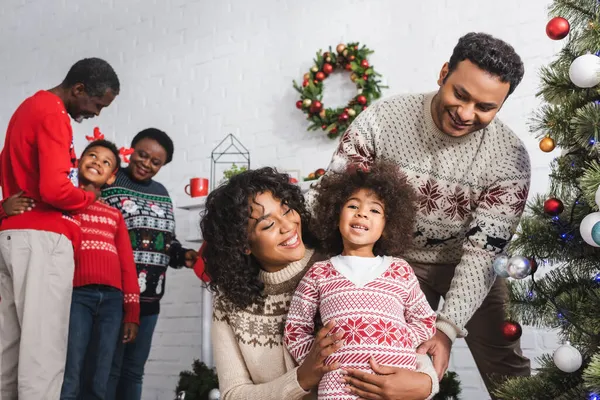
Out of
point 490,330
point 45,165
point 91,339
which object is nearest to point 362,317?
point 490,330

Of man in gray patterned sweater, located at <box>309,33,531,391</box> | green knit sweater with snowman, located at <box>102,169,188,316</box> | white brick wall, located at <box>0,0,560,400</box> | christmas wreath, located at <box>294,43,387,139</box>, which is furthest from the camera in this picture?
christmas wreath, located at <box>294,43,387,139</box>

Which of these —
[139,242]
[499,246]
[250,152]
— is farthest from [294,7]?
[499,246]

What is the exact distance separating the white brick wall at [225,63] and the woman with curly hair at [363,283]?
62.3 inches

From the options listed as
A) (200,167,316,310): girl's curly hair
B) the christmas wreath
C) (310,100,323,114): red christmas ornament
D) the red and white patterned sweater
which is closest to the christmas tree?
the red and white patterned sweater

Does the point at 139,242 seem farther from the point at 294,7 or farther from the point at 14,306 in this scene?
the point at 294,7

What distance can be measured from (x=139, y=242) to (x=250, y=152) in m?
1.13

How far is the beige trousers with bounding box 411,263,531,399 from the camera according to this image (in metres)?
2.00

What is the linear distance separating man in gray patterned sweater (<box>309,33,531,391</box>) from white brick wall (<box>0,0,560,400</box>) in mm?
1090

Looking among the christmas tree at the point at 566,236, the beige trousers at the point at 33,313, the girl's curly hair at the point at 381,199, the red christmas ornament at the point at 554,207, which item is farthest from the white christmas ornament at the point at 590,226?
the beige trousers at the point at 33,313

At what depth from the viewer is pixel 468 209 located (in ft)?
6.26

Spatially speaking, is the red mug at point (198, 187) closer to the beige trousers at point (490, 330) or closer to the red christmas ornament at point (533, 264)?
the beige trousers at point (490, 330)

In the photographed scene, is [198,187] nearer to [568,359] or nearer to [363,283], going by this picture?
[363,283]

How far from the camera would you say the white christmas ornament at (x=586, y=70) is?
1.43 metres

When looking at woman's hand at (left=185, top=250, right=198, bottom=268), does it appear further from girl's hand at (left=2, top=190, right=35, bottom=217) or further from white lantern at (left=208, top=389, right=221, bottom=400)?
girl's hand at (left=2, top=190, right=35, bottom=217)
